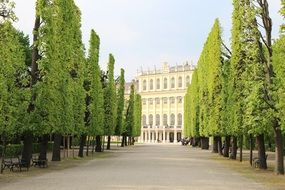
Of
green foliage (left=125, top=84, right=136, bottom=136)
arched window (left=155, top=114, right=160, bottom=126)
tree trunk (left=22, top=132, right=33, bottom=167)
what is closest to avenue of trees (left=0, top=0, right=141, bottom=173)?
tree trunk (left=22, top=132, right=33, bottom=167)

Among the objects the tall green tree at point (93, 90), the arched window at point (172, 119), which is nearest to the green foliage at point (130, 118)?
the tall green tree at point (93, 90)

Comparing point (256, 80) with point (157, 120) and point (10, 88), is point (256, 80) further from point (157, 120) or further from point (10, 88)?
point (157, 120)

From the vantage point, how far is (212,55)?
4097cm

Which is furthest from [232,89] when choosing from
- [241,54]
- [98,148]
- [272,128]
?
[98,148]

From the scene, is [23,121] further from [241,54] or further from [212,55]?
[212,55]

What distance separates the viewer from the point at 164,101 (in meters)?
144

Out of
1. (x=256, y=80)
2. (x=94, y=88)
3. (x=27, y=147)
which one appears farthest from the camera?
(x=94, y=88)

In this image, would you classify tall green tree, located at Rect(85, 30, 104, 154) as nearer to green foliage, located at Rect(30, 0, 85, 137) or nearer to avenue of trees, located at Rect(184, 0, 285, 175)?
green foliage, located at Rect(30, 0, 85, 137)

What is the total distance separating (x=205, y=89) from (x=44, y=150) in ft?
73.5

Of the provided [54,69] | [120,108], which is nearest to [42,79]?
[54,69]

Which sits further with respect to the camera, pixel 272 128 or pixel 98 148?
pixel 98 148

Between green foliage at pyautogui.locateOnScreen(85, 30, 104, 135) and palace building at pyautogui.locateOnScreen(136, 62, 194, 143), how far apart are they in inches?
3663

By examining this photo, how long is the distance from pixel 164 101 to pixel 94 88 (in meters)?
102

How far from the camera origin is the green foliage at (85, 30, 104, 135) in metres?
42.0
